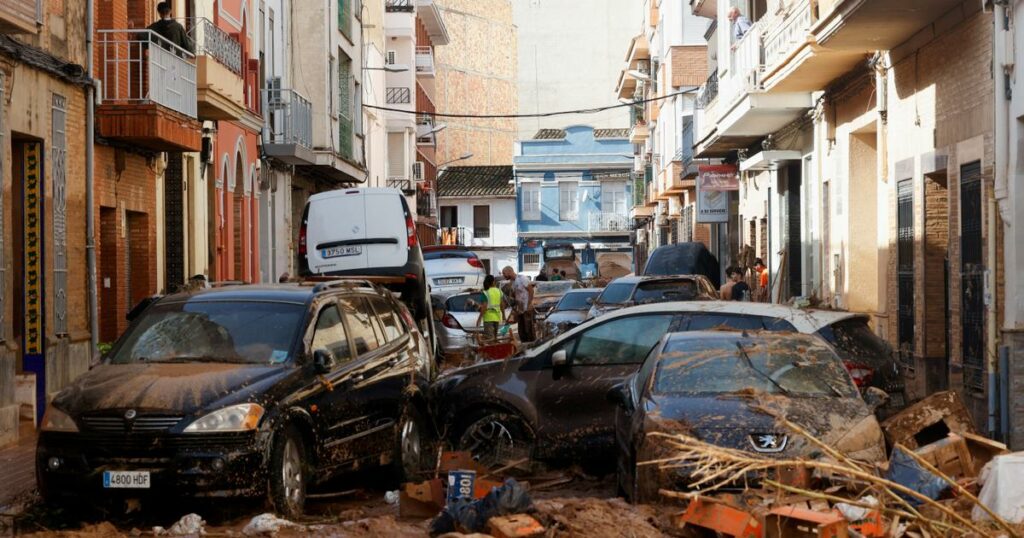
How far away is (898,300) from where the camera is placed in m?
19.7

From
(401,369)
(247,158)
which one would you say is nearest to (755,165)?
(247,158)

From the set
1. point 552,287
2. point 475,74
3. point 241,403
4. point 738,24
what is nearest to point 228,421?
point 241,403

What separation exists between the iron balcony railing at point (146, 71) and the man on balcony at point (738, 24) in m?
9.92

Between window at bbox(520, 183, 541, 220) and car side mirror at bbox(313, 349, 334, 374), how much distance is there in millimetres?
69073

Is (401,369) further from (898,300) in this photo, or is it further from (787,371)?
(898,300)

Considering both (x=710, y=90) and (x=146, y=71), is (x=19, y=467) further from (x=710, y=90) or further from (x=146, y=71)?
(x=710, y=90)

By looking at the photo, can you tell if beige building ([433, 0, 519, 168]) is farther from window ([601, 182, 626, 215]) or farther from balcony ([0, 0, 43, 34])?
balcony ([0, 0, 43, 34])

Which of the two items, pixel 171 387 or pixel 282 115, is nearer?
pixel 171 387

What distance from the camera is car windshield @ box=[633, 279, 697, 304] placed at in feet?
81.6

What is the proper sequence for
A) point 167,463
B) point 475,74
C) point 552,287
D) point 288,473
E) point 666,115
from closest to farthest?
point 167,463, point 288,473, point 552,287, point 666,115, point 475,74

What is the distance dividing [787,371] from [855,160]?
13.2 m

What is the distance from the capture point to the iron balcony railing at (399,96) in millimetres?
58531

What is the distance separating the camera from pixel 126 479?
9.71 m

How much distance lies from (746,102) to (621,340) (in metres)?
13.6
